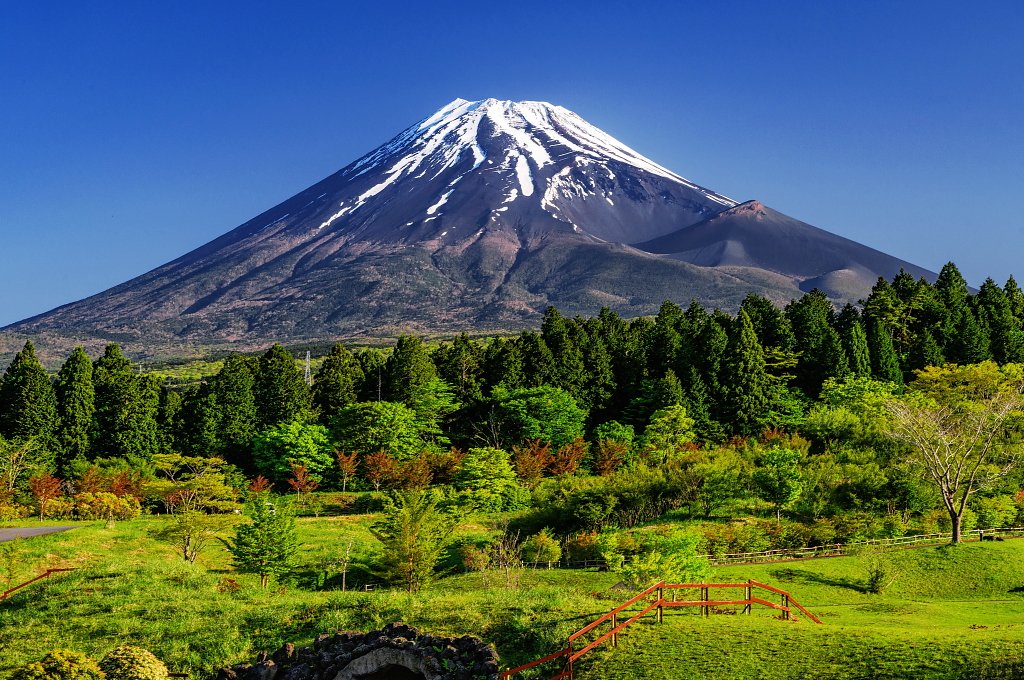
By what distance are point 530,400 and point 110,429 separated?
28165 millimetres

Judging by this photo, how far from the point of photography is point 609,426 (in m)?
63.1

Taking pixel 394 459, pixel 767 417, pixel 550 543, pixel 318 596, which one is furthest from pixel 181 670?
pixel 767 417

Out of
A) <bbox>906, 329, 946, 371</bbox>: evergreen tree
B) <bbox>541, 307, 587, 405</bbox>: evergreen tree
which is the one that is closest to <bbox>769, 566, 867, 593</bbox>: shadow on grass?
<bbox>541, 307, 587, 405</bbox>: evergreen tree

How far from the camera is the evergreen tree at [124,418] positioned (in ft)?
197

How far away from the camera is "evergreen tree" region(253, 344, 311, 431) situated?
64938 millimetres

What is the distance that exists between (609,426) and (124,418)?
3262 centimetres

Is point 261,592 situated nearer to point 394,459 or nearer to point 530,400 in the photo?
point 394,459

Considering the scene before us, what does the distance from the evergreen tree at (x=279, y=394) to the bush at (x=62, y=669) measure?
4641 cm

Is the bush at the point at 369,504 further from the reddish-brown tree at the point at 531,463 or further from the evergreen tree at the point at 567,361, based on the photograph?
the evergreen tree at the point at 567,361

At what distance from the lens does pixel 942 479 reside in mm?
37781

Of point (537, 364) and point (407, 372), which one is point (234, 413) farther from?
point (537, 364)

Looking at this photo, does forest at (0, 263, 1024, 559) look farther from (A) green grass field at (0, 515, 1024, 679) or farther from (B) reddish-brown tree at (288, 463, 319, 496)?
(A) green grass field at (0, 515, 1024, 679)

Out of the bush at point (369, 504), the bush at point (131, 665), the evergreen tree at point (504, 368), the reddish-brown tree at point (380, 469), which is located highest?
the evergreen tree at point (504, 368)

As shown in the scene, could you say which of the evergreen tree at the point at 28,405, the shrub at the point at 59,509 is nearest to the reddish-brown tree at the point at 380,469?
the shrub at the point at 59,509
